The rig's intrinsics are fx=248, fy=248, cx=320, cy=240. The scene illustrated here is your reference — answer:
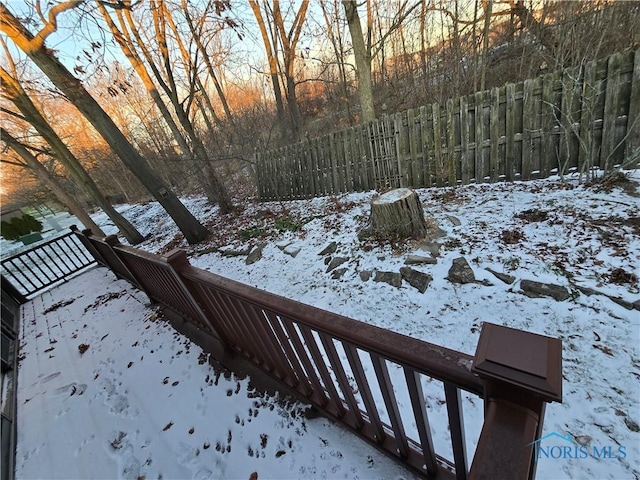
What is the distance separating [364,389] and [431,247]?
2241 mm

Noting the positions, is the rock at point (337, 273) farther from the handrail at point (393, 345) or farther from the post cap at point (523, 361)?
the post cap at point (523, 361)

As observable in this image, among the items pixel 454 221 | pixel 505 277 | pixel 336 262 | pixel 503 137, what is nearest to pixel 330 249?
pixel 336 262

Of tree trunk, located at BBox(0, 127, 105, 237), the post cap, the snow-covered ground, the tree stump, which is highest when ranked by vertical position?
tree trunk, located at BBox(0, 127, 105, 237)

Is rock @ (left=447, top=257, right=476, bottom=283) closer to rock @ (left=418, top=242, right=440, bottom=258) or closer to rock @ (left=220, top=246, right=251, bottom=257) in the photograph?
rock @ (left=418, top=242, right=440, bottom=258)

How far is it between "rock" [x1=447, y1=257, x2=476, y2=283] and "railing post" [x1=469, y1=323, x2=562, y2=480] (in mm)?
2114

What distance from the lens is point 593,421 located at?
1.46 metres

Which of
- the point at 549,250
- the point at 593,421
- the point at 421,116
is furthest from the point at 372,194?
the point at 593,421

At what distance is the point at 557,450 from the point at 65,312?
6726mm

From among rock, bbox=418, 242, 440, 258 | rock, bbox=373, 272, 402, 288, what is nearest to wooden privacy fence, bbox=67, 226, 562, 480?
rock, bbox=373, 272, 402, 288

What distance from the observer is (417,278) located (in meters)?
2.78

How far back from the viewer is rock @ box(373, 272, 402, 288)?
287 cm

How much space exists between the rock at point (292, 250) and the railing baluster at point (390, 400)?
298 cm

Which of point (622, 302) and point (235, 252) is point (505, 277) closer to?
point (622, 302)

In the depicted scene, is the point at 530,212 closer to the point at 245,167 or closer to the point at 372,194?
the point at 372,194
